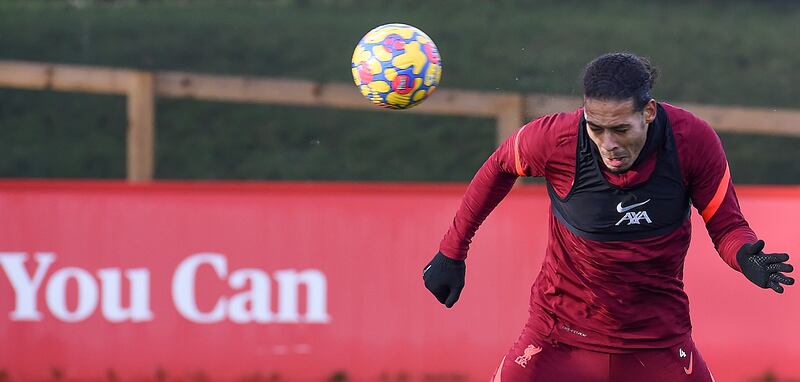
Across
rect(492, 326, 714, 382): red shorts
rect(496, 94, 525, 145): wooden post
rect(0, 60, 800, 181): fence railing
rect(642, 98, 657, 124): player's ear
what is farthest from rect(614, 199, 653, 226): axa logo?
rect(496, 94, 525, 145): wooden post

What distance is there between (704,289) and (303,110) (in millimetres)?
7482

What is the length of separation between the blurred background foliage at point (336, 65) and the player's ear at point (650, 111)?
677 cm

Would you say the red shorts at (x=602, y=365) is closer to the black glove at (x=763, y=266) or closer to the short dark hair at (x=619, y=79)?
the black glove at (x=763, y=266)

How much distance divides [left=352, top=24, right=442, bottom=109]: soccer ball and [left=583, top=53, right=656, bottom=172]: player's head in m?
1.26

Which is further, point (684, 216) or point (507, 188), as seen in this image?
point (507, 188)

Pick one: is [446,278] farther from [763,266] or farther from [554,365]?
[763,266]

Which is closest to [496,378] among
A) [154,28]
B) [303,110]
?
[303,110]

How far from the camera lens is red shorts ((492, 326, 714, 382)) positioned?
446 centimetres

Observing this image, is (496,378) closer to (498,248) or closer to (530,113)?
(498,248)

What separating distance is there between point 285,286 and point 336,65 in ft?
25.5

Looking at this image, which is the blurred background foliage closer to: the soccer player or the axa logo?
the soccer player

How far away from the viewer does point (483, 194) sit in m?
4.66

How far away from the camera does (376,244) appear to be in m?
7.88

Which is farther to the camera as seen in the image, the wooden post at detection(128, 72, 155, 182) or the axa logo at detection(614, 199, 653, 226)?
the wooden post at detection(128, 72, 155, 182)
